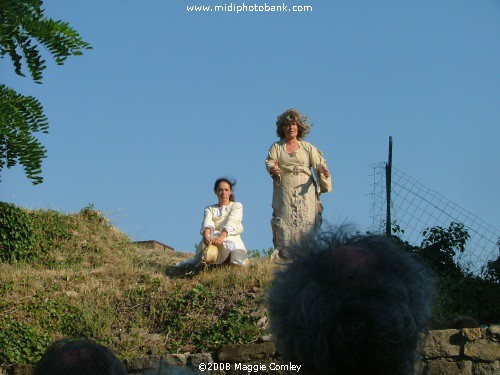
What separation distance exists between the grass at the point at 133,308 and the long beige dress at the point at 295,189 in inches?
26.8

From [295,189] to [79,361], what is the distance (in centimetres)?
969

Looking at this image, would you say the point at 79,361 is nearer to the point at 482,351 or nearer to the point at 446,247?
the point at 482,351

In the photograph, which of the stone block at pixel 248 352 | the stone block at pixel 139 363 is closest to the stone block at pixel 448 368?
the stone block at pixel 248 352

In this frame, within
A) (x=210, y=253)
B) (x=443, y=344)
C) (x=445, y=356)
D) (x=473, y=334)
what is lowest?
(x=445, y=356)

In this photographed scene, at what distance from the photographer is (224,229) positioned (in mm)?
11055

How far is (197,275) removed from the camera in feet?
36.2

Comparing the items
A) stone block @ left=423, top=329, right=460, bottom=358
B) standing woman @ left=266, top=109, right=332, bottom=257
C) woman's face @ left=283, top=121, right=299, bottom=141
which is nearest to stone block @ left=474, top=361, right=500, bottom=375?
stone block @ left=423, top=329, right=460, bottom=358

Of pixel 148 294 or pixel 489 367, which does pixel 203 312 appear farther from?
pixel 489 367

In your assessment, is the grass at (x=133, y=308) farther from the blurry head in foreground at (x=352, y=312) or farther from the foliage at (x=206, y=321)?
the blurry head in foreground at (x=352, y=312)

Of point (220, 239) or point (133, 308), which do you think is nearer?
point (133, 308)

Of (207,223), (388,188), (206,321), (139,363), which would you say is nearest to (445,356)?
→ (206,321)

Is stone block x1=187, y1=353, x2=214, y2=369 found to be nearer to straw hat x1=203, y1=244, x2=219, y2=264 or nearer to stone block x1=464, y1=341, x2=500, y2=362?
stone block x1=464, y1=341, x2=500, y2=362

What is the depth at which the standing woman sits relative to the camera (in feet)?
38.3

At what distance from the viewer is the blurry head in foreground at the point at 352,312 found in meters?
1.83
